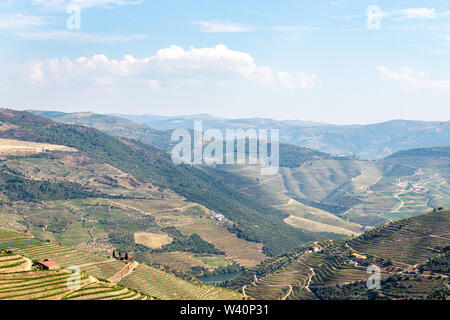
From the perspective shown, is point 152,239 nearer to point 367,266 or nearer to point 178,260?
point 178,260

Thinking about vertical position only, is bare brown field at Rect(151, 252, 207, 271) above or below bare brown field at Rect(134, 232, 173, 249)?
below

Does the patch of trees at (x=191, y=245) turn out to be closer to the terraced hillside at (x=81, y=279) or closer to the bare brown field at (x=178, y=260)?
the bare brown field at (x=178, y=260)

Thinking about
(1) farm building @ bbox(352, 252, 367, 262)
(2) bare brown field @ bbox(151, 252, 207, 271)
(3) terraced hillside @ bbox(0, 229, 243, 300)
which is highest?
(3) terraced hillside @ bbox(0, 229, 243, 300)

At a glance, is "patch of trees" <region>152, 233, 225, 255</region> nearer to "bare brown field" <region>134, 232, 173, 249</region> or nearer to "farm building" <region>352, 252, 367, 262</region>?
"bare brown field" <region>134, 232, 173, 249</region>

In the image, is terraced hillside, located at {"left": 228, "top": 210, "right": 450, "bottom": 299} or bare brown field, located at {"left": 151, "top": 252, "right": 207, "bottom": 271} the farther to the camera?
bare brown field, located at {"left": 151, "top": 252, "right": 207, "bottom": 271}

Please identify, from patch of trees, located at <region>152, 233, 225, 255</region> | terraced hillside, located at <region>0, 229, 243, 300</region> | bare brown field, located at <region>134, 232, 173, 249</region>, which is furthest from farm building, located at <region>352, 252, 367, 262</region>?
bare brown field, located at <region>134, 232, 173, 249</region>

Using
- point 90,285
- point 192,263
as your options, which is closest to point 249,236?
point 192,263

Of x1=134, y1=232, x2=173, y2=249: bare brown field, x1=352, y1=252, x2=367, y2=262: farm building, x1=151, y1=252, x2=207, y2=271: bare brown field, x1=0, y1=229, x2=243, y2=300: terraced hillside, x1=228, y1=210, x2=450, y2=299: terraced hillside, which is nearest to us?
x1=0, y1=229, x2=243, y2=300: terraced hillside

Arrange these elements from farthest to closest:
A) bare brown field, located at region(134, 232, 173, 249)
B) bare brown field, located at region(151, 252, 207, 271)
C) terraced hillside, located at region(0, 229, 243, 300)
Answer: bare brown field, located at region(134, 232, 173, 249)
bare brown field, located at region(151, 252, 207, 271)
terraced hillside, located at region(0, 229, 243, 300)
